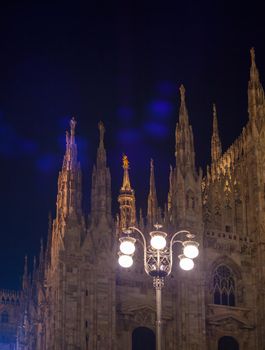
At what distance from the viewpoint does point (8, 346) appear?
8756 cm

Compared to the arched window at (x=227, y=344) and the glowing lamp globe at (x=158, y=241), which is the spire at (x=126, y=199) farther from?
the glowing lamp globe at (x=158, y=241)

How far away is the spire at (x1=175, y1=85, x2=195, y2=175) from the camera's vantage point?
57094 millimetres

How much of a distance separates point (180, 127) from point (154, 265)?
30153 mm

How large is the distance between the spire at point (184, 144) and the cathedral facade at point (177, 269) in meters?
0.08

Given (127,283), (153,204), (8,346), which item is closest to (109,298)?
(127,283)

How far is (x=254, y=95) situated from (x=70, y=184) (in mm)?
18244

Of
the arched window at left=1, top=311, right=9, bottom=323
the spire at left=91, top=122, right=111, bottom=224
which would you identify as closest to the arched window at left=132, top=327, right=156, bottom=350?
the spire at left=91, top=122, right=111, bottom=224

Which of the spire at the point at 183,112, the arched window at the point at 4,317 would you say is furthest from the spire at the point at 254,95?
the arched window at the point at 4,317

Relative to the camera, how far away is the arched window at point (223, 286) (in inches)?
2223

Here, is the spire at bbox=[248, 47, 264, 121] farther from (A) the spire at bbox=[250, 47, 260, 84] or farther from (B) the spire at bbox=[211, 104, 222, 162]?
(B) the spire at bbox=[211, 104, 222, 162]

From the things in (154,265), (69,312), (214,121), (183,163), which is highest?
(214,121)

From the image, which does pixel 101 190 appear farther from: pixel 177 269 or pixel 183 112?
pixel 183 112

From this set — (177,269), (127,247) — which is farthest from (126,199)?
(127,247)

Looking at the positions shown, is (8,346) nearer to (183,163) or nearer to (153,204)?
(153,204)
